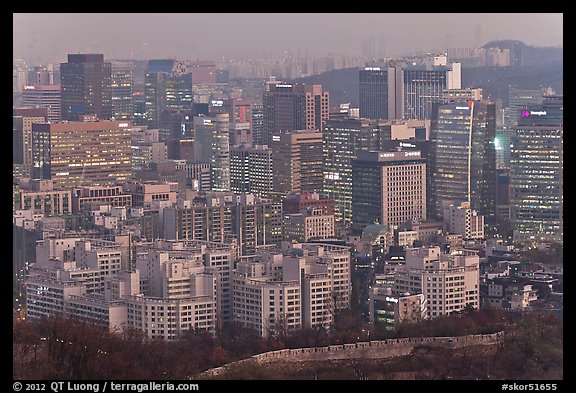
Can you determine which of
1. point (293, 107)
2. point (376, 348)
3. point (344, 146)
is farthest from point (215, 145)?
point (376, 348)

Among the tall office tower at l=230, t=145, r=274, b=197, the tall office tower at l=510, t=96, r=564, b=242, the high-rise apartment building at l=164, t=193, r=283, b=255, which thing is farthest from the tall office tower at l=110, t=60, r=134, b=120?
the high-rise apartment building at l=164, t=193, r=283, b=255

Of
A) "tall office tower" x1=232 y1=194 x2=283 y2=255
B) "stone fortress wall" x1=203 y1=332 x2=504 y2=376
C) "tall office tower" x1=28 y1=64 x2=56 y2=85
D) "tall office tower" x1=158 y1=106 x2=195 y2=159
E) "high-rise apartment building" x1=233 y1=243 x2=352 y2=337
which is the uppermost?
"tall office tower" x1=28 y1=64 x2=56 y2=85

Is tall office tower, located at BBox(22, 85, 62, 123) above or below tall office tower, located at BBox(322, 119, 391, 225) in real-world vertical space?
above

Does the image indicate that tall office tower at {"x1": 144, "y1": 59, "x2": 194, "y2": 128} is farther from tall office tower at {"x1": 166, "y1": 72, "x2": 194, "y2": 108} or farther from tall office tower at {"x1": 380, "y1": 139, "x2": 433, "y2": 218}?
tall office tower at {"x1": 380, "y1": 139, "x2": 433, "y2": 218}

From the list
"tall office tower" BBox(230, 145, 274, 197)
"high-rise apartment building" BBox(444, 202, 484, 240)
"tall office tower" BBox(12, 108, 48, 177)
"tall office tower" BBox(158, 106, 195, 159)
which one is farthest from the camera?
"tall office tower" BBox(158, 106, 195, 159)

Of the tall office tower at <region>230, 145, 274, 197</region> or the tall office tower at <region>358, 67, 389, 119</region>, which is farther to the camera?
the tall office tower at <region>358, 67, 389, 119</region>

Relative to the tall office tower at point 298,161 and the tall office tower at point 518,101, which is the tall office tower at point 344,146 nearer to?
the tall office tower at point 298,161
